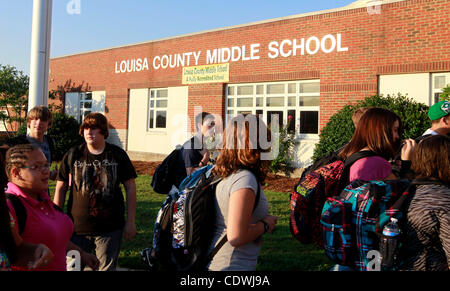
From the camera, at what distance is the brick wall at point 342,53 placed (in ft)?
39.0

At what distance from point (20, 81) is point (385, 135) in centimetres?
2398

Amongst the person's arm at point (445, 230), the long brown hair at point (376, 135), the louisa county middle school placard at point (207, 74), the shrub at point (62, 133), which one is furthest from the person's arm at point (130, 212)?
the shrub at point (62, 133)

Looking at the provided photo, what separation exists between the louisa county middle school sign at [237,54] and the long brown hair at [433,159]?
1174 cm

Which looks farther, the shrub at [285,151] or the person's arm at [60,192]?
the shrub at [285,151]

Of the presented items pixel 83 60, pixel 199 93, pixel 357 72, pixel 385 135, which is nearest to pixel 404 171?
pixel 385 135

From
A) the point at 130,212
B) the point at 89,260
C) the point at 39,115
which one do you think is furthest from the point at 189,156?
the point at 89,260

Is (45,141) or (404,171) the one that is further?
(45,141)

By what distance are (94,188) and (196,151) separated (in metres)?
1.58

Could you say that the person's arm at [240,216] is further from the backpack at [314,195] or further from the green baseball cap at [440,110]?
the green baseball cap at [440,110]

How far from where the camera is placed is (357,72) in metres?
13.1

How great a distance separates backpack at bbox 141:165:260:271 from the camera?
7.90ft

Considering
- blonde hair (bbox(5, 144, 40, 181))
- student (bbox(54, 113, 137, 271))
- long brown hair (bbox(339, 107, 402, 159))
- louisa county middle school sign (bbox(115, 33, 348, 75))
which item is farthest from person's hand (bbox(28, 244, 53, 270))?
louisa county middle school sign (bbox(115, 33, 348, 75))

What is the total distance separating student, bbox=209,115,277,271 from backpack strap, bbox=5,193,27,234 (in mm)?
1056
